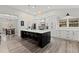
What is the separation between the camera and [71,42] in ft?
13.8

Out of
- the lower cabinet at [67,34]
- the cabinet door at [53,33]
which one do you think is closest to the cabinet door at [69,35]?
the lower cabinet at [67,34]

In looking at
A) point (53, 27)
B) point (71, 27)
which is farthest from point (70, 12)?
point (53, 27)

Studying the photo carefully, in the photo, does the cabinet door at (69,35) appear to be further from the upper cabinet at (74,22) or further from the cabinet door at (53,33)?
the cabinet door at (53,33)

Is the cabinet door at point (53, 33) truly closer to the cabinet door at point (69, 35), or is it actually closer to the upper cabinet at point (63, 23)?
the upper cabinet at point (63, 23)

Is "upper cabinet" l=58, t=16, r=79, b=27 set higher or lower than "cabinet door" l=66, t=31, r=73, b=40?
higher

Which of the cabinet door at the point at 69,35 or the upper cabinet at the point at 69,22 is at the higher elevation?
the upper cabinet at the point at 69,22

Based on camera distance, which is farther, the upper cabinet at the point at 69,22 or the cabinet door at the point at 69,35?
the cabinet door at the point at 69,35

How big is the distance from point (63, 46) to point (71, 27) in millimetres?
938

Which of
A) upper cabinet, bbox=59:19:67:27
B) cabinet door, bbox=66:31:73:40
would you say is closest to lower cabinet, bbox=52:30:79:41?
cabinet door, bbox=66:31:73:40

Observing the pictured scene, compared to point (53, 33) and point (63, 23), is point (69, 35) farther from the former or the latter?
point (53, 33)

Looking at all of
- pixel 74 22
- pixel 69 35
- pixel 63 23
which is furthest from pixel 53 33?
pixel 74 22

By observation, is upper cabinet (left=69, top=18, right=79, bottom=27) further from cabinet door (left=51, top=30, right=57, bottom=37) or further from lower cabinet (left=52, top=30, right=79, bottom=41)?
cabinet door (left=51, top=30, right=57, bottom=37)
